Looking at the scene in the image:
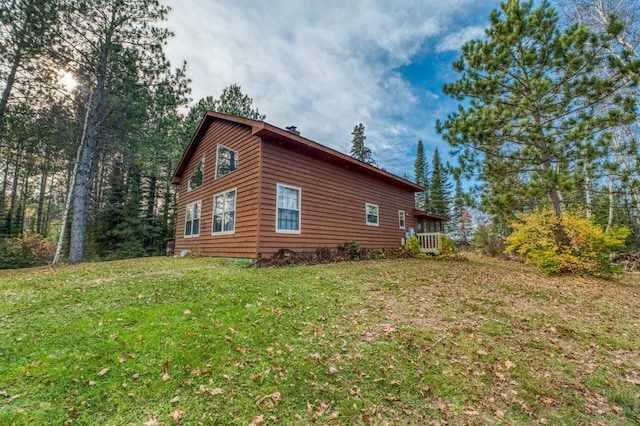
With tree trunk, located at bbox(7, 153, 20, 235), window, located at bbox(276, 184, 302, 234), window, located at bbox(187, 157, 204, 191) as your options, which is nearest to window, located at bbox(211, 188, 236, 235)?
window, located at bbox(276, 184, 302, 234)

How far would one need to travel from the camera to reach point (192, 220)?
1270 cm

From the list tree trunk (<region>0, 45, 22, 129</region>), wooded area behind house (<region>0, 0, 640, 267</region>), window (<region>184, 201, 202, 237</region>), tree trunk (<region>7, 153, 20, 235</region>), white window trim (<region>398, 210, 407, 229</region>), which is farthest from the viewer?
tree trunk (<region>7, 153, 20, 235</region>)

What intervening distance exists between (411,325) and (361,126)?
31975mm

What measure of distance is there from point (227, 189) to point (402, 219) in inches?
366

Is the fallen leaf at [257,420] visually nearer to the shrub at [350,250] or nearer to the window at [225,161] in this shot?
the shrub at [350,250]

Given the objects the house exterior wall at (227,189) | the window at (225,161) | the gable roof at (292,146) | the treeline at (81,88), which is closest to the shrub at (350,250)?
the gable roof at (292,146)

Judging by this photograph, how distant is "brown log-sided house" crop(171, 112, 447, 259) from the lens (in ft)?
29.0

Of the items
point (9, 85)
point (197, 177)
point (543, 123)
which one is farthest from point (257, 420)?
point (9, 85)

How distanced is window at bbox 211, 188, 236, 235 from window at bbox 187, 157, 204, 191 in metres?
2.10

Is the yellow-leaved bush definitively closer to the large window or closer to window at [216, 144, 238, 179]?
the large window

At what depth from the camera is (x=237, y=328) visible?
351 centimetres

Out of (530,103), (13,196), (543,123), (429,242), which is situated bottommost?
(429,242)

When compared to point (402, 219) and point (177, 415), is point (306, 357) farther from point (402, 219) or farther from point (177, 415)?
point (402, 219)

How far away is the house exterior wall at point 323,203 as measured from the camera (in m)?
8.85
